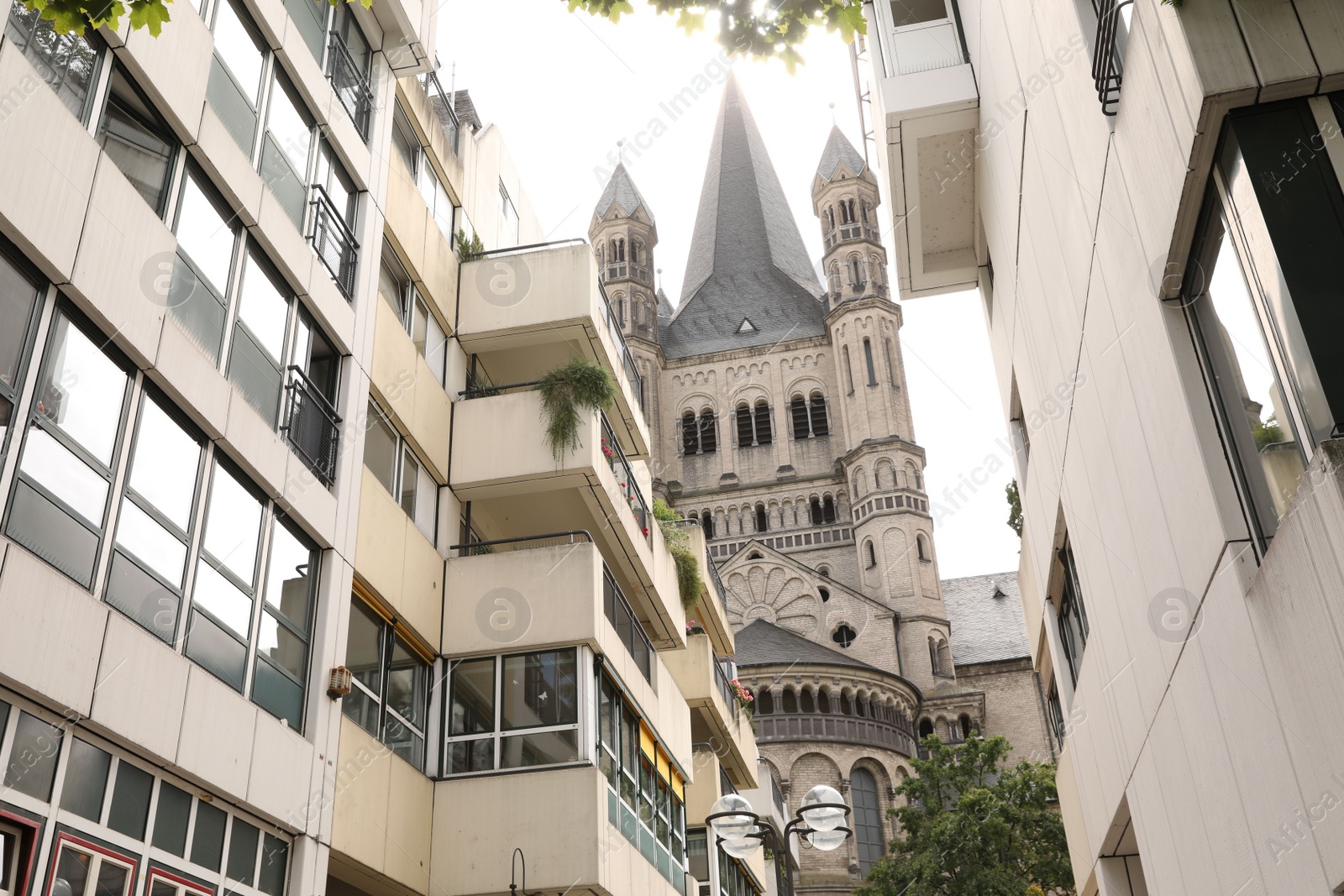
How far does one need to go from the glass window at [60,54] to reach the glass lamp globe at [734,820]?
8333 millimetres

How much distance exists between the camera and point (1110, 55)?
7.88 metres

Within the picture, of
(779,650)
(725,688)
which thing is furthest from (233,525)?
(779,650)

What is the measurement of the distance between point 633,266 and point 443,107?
198ft

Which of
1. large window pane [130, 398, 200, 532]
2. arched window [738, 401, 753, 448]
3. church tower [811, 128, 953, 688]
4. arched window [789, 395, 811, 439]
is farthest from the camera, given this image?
arched window [738, 401, 753, 448]

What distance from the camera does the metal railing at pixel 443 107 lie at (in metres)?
17.7

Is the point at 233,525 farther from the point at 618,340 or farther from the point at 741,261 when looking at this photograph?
the point at 741,261

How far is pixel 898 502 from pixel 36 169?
58117 mm

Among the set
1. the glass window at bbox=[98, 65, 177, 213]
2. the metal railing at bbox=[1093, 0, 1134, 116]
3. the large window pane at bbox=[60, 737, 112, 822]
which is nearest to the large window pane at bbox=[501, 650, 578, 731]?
the large window pane at bbox=[60, 737, 112, 822]

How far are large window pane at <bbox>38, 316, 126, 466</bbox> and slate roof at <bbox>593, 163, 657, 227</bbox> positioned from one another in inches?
2818

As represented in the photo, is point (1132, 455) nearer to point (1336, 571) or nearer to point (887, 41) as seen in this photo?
point (1336, 571)

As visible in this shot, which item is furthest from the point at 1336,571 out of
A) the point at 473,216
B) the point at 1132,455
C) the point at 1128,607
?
the point at 473,216

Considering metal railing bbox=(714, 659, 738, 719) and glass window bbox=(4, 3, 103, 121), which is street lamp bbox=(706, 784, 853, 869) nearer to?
glass window bbox=(4, 3, 103, 121)

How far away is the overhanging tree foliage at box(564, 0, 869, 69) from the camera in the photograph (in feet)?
25.0

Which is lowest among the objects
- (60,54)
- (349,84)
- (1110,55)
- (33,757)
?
(33,757)
